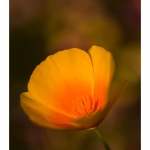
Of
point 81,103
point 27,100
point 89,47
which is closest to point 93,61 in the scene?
point 89,47

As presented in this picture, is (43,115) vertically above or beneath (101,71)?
beneath

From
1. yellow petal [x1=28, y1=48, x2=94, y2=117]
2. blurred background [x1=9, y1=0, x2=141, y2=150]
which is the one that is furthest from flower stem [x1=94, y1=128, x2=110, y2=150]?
yellow petal [x1=28, y1=48, x2=94, y2=117]

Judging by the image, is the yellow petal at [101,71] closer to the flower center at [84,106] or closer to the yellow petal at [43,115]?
the flower center at [84,106]

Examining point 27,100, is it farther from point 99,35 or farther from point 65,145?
point 99,35

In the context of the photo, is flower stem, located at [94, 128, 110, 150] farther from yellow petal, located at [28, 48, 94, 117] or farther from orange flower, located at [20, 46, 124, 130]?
yellow petal, located at [28, 48, 94, 117]

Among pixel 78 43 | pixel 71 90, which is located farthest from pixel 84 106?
pixel 78 43

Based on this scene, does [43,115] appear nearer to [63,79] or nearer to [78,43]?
[63,79]
